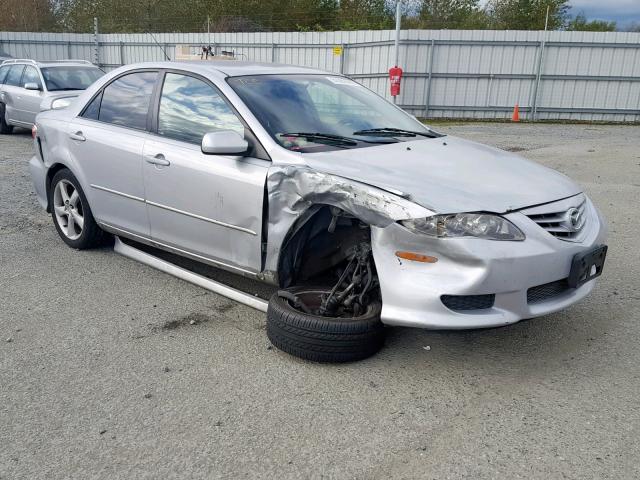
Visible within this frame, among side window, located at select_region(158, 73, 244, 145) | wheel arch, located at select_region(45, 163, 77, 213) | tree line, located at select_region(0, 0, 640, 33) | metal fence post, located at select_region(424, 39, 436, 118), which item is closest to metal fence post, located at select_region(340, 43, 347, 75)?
metal fence post, located at select_region(424, 39, 436, 118)

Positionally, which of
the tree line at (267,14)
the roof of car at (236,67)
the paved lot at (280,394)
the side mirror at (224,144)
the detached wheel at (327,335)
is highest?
the tree line at (267,14)

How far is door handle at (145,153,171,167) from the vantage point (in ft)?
14.0

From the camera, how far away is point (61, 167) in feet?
17.8

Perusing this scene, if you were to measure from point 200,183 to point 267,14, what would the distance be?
2817cm

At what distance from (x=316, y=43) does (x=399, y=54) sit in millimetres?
3023

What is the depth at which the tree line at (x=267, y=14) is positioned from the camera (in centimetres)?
3008

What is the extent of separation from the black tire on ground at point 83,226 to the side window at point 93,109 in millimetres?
520

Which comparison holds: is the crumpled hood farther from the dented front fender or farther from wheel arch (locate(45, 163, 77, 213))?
wheel arch (locate(45, 163, 77, 213))

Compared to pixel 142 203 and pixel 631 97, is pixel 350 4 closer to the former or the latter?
pixel 631 97

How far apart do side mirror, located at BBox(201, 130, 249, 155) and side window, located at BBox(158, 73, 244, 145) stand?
0.59 ft

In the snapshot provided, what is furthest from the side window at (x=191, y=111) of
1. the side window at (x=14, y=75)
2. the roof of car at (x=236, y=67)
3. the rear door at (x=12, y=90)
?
the side window at (x=14, y=75)

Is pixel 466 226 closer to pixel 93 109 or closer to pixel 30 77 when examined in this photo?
pixel 93 109

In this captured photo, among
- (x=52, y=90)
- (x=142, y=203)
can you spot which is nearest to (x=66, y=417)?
(x=142, y=203)

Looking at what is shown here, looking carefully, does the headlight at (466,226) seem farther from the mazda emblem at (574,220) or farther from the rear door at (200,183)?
the rear door at (200,183)
